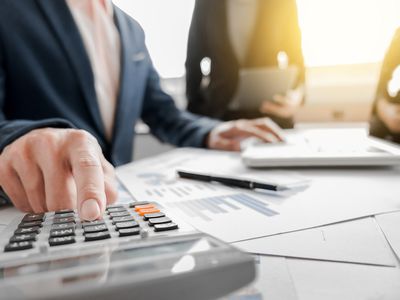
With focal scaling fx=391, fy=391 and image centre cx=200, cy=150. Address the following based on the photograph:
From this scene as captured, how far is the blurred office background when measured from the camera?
140cm

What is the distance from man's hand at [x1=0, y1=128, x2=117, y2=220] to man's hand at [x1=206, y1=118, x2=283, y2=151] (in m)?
0.45

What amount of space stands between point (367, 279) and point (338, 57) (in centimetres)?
159

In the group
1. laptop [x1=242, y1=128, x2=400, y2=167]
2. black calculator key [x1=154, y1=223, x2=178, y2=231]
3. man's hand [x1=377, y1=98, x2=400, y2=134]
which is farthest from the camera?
man's hand [x1=377, y1=98, x2=400, y2=134]

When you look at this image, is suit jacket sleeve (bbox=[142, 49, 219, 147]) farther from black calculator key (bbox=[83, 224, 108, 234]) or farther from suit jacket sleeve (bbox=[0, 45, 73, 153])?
black calculator key (bbox=[83, 224, 108, 234])

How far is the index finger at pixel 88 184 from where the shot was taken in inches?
11.1

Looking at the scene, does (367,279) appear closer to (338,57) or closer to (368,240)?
(368,240)

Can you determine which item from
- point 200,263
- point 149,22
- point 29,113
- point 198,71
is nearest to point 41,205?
point 200,263

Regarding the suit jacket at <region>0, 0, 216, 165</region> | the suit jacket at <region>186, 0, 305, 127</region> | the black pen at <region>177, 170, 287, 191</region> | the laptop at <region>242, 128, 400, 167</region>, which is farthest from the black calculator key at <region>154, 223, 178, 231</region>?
the suit jacket at <region>186, 0, 305, 127</region>

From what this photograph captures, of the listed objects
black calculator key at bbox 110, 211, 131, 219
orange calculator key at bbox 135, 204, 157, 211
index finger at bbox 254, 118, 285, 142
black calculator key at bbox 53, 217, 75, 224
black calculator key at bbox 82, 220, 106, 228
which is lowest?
index finger at bbox 254, 118, 285, 142

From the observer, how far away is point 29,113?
747 millimetres

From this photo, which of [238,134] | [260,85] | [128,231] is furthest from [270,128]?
[128,231]

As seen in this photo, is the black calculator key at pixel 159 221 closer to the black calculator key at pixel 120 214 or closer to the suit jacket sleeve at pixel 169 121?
the black calculator key at pixel 120 214

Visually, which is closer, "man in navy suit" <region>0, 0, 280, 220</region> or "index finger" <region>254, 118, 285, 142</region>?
"man in navy suit" <region>0, 0, 280, 220</region>

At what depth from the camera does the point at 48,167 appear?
0.35 meters
